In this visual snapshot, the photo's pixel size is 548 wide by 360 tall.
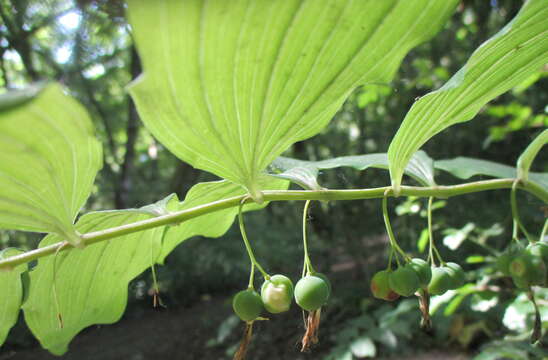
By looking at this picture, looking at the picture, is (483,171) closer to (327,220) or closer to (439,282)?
(439,282)

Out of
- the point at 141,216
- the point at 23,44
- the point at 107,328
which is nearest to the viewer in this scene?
the point at 141,216

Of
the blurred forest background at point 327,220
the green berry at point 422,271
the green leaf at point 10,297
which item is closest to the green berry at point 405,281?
the green berry at point 422,271

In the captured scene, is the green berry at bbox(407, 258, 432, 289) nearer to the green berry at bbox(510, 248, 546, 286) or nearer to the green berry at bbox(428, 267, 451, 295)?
the green berry at bbox(428, 267, 451, 295)

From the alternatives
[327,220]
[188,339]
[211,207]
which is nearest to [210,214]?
[211,207]

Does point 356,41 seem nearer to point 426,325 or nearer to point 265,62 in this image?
point 265,62

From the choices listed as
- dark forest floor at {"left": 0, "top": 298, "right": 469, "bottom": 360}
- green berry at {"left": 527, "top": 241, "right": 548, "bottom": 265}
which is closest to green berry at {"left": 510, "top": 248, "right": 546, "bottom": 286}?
green berry at {"left": 527, "top": 241, "right": 548, "bottom": 265}

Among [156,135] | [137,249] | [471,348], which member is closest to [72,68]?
[137,249]
